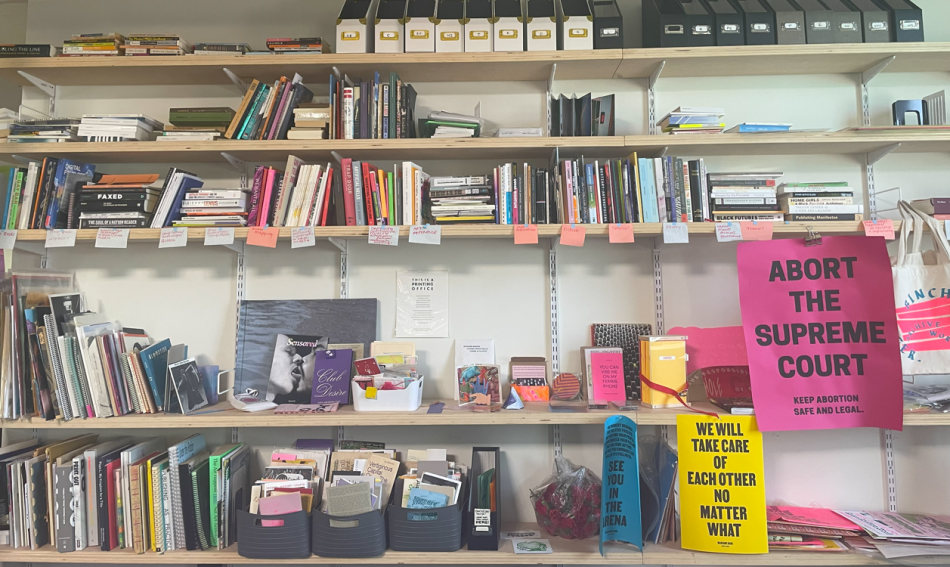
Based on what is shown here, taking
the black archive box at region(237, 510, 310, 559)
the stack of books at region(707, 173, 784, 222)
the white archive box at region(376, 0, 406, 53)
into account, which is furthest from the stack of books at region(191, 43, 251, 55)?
the stack of books at region(707, 173, 784, 222)

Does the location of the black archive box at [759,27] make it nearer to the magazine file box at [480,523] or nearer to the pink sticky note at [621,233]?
the pink sticky note at [621,233]

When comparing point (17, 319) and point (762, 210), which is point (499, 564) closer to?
point (762, 210)

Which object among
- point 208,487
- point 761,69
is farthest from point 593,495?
point 761,69

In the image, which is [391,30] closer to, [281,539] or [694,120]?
[694,120]

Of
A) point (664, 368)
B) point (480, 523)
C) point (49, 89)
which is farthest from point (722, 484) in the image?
point (49, 89)

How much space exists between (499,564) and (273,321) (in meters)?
1.24

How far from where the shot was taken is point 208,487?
185cm

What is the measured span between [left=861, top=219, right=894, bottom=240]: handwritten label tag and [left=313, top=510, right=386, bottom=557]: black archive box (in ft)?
6.25

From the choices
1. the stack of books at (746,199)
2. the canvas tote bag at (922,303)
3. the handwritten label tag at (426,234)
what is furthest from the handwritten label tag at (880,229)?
the handwritten label tag at (426,234)

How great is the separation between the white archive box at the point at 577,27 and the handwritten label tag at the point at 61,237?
191 centimetres

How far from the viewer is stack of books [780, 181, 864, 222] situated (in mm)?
1880

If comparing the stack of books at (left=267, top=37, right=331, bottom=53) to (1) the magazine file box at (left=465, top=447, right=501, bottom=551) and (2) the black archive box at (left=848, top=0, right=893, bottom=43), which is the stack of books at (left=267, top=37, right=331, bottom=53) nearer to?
(1) the magazine file box at (left=465, top=447, right=501, bottom=551)

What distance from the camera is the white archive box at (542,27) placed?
1.97 meters

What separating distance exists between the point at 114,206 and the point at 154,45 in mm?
624
